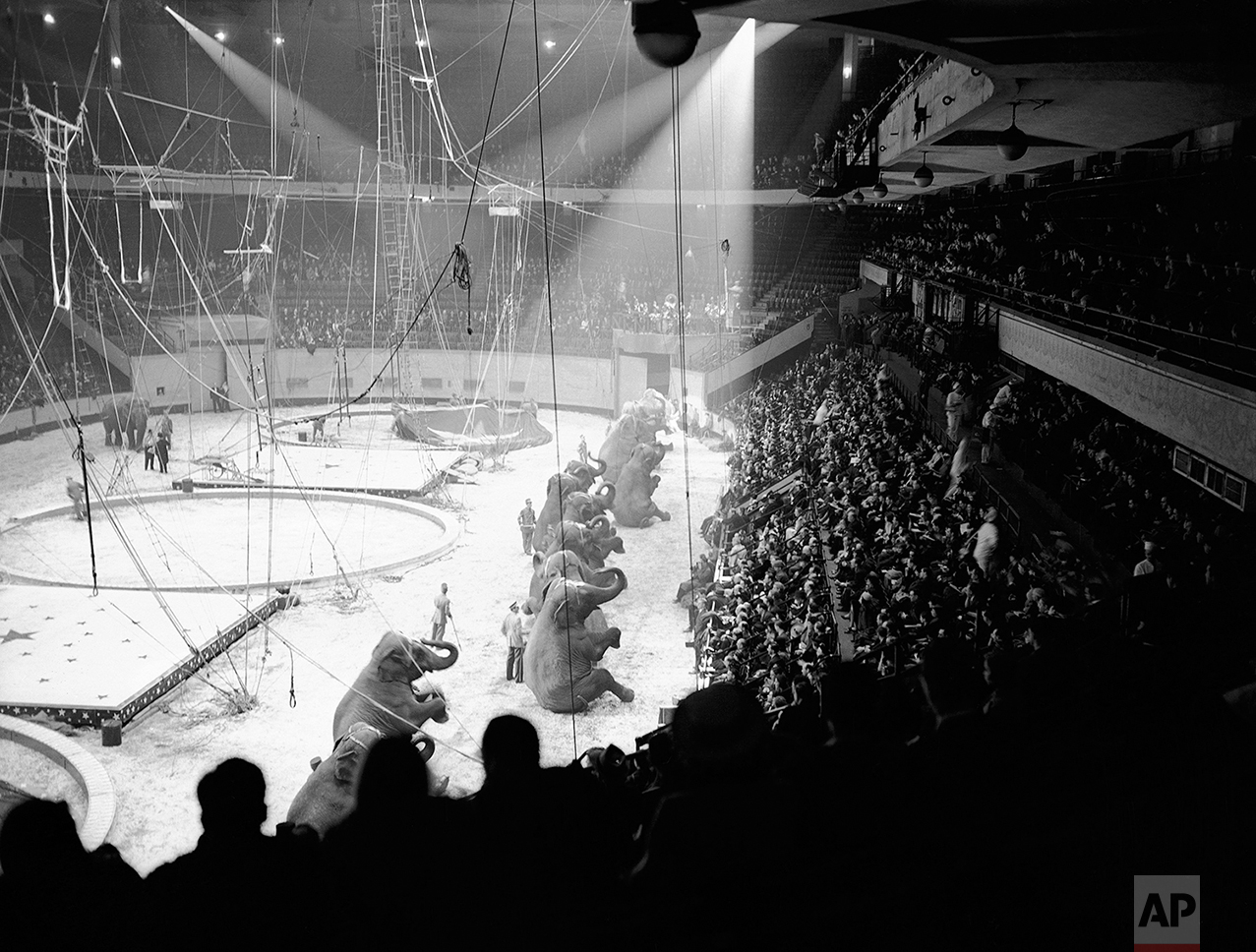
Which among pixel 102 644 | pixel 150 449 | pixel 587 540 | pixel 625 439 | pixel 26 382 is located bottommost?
pixel 102 644

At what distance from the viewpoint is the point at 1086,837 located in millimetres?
2758

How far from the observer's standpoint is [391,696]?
10.7 metres

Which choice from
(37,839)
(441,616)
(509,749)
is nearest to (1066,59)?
(509,749)

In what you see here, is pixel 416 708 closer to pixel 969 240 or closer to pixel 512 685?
pixel 512 685

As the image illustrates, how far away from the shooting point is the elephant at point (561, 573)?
13312 millimetres

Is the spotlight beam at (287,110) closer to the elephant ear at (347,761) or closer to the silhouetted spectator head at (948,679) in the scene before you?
the elephant ear at (347,761)

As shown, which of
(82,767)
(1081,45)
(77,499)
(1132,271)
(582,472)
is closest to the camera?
(1081,45)

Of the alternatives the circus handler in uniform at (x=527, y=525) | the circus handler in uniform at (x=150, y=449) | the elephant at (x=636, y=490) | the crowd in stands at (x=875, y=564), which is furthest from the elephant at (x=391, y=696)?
the circus handler in uniform at (x=150, y=449)

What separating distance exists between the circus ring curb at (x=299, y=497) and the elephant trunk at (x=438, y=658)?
448 cm

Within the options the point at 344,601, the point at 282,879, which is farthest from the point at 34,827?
the point at 344,601

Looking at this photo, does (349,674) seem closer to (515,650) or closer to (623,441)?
(515,650)

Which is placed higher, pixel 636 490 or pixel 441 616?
pixel 636 490

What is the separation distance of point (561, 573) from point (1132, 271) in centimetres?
677

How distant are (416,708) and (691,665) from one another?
3.58 metres
